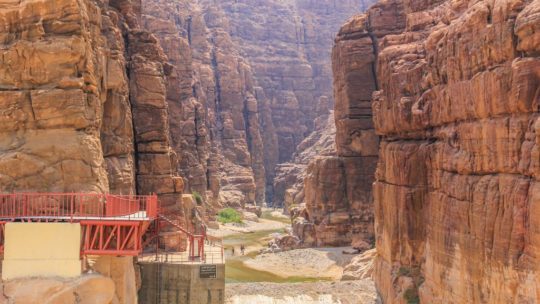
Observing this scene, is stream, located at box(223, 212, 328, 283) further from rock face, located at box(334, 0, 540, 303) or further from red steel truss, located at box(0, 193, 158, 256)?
red steel truss, located at box(0, 193, 158, 256)

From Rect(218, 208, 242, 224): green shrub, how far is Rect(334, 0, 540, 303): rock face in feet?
197

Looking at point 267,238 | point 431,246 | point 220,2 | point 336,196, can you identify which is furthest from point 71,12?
point 220,2

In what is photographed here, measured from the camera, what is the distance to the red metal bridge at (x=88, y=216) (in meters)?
24.3

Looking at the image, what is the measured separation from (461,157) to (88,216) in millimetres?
17311

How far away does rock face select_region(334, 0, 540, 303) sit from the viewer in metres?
22.2

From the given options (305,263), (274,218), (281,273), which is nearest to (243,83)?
(274,218)

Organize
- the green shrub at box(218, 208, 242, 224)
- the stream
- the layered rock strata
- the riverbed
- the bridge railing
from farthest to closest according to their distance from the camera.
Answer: the green shrub at box(218, 208, 242, 224), the stream, the riverbed, the layered rock strata, the bridge railing

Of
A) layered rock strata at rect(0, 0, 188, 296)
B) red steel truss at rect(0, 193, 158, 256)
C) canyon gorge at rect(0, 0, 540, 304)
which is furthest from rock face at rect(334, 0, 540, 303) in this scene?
layered rock strata at rect(0, 0, 188, 296)

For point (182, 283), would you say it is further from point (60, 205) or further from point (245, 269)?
point (245, 269)

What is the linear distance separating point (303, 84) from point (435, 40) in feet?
439

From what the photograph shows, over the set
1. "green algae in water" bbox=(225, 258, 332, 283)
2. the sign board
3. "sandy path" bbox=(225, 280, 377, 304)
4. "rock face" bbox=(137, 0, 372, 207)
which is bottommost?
"green algae in water" bbox=(225, 258, 332, 283)

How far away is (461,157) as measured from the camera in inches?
1059

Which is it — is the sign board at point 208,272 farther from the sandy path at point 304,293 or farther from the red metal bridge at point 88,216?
the red metal bridge at point 88,216

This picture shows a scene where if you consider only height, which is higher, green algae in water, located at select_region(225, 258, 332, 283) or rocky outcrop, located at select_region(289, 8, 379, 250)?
rocky outcrop, located at select_region(289, 8, 379, 250)
